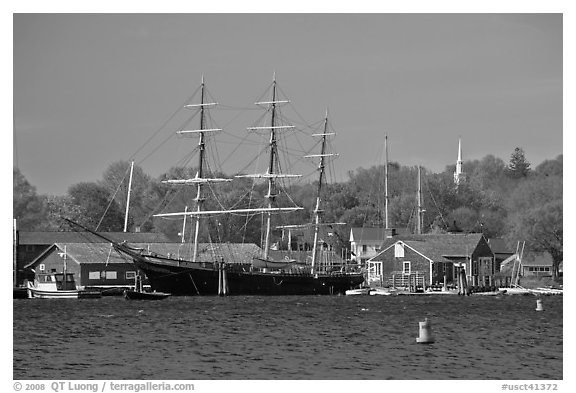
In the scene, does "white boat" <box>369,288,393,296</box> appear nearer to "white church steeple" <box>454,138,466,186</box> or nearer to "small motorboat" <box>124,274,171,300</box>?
"small motorboat" <box>124,274,171,300</box>

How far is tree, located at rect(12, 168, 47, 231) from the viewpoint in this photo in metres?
127

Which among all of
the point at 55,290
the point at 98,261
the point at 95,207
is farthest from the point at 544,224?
the point at 95,207

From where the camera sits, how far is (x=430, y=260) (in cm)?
12062

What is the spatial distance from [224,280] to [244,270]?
20.4ft

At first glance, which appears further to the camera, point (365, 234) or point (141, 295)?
point (365, 234)

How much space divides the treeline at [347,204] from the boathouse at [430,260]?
231 inches

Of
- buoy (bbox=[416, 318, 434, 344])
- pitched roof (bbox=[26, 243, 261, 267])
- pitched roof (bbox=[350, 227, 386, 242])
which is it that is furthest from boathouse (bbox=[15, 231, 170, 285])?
buoy (bbox=[416, 318, 434, 344])

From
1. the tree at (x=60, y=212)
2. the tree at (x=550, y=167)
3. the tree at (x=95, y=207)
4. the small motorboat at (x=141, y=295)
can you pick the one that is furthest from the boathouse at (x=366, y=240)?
the small motorboat at (x=141, y=295)

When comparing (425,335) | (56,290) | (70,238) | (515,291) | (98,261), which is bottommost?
(425,335)

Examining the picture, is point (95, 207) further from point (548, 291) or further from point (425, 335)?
point (425, 335)

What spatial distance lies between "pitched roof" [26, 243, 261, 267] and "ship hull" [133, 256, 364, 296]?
12.3 ft

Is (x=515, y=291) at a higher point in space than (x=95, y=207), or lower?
lower

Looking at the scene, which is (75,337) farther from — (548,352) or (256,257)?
(256,257)

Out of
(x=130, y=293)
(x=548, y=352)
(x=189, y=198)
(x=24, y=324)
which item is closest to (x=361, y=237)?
(x=189, y=198)
